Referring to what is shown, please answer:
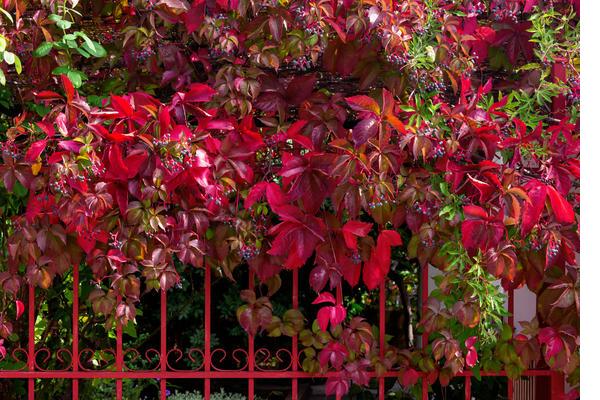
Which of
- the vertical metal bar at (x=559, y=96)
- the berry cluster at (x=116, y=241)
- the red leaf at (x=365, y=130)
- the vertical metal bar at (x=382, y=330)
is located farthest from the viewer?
the vertical metal bar at (x=382, y=330)

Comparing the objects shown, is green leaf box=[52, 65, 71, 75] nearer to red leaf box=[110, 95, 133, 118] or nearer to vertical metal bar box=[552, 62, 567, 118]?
red leaf box=[110, 95, 133, 118]

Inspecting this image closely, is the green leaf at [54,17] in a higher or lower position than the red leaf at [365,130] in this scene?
higher

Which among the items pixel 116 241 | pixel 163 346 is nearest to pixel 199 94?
pixel 116 241

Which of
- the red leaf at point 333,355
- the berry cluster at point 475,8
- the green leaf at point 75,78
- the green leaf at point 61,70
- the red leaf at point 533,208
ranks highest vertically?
the berry cluster at point 475,8

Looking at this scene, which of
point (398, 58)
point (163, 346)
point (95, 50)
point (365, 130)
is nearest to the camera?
point (365, 130)

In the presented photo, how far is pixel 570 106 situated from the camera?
296 centimetres

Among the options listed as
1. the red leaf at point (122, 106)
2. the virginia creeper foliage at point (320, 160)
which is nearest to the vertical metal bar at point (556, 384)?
the virginia creeper foliage at point (320, 160)

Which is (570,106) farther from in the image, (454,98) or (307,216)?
(307,216)

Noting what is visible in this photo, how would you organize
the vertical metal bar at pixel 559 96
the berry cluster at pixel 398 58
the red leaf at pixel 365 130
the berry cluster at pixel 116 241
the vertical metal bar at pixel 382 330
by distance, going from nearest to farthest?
the red leaf at pixel 365 130
the berry cluster at pixel 398 58
the berry cluster at pixel 116 241
the vertical metal bar at pixel 559 96
the vertical metal bar at pixel 382 330

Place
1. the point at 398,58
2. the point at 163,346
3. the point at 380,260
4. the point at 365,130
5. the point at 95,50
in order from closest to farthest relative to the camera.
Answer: the point at 365,130, the point at 398,58, the point at 95,50, the point at 380,260, the point at 163,346

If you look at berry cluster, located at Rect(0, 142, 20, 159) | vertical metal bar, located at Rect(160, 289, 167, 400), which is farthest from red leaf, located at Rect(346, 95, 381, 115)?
berry cluster, located at Rect(0, 142, 20, 159)

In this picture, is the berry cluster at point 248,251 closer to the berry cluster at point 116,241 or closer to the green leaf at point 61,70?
the berry cluster at point 116,241

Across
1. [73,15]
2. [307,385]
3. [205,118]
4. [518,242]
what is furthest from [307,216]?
[307,385]

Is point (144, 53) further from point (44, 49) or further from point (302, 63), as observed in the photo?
point (302, 63)
